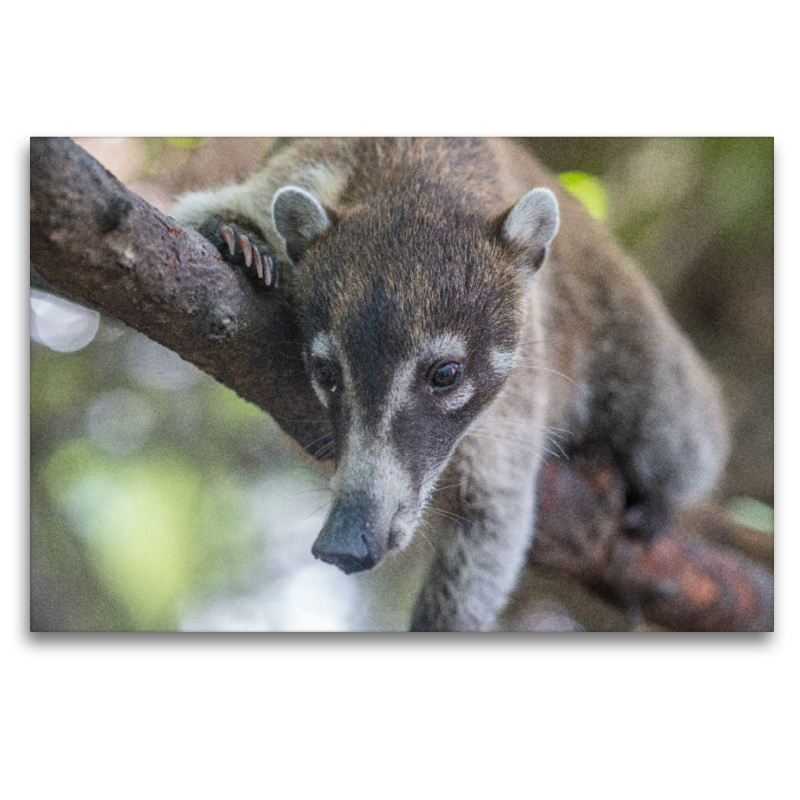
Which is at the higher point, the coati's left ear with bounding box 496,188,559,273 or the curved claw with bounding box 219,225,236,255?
the coati's left ear with bounding box 496,188,559,273

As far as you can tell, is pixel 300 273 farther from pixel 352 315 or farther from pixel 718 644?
pixel 718 644

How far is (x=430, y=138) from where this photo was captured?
2.77 m

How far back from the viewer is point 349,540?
2033 millimetres

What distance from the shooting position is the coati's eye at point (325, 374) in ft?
A: 7.30

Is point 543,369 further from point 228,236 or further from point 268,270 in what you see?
point 228,236

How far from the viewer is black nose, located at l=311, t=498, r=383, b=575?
203 centimetres

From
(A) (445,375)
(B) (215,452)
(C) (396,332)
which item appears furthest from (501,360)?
(B) (215,452)

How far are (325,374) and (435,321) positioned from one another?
340 mm

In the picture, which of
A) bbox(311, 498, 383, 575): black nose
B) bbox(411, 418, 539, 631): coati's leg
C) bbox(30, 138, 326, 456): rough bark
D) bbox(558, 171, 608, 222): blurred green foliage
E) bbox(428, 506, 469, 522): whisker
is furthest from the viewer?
bbox(558, 171, 608, 222): blurred green foliage

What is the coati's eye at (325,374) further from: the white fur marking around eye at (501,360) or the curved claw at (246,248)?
the white fur marking around eye at (501,360)

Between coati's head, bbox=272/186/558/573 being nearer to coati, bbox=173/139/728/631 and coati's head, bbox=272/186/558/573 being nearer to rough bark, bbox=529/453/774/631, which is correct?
coati, bbox=173/139/728/631

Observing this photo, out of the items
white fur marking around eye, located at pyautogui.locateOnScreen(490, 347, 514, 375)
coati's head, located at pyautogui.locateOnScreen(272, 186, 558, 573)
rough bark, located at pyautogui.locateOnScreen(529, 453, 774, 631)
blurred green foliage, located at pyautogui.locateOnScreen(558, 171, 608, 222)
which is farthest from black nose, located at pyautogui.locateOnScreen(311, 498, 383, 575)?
blurred green foliage, located at pyautogui.locateOnScreen(558, 171, 608, 222)

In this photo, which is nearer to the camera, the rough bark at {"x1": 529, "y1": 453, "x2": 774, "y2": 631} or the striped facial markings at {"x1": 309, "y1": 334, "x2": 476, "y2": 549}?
the striped facial markings at {"x1": 309, "y1": 334, "x2": 476, "y2": 549}
